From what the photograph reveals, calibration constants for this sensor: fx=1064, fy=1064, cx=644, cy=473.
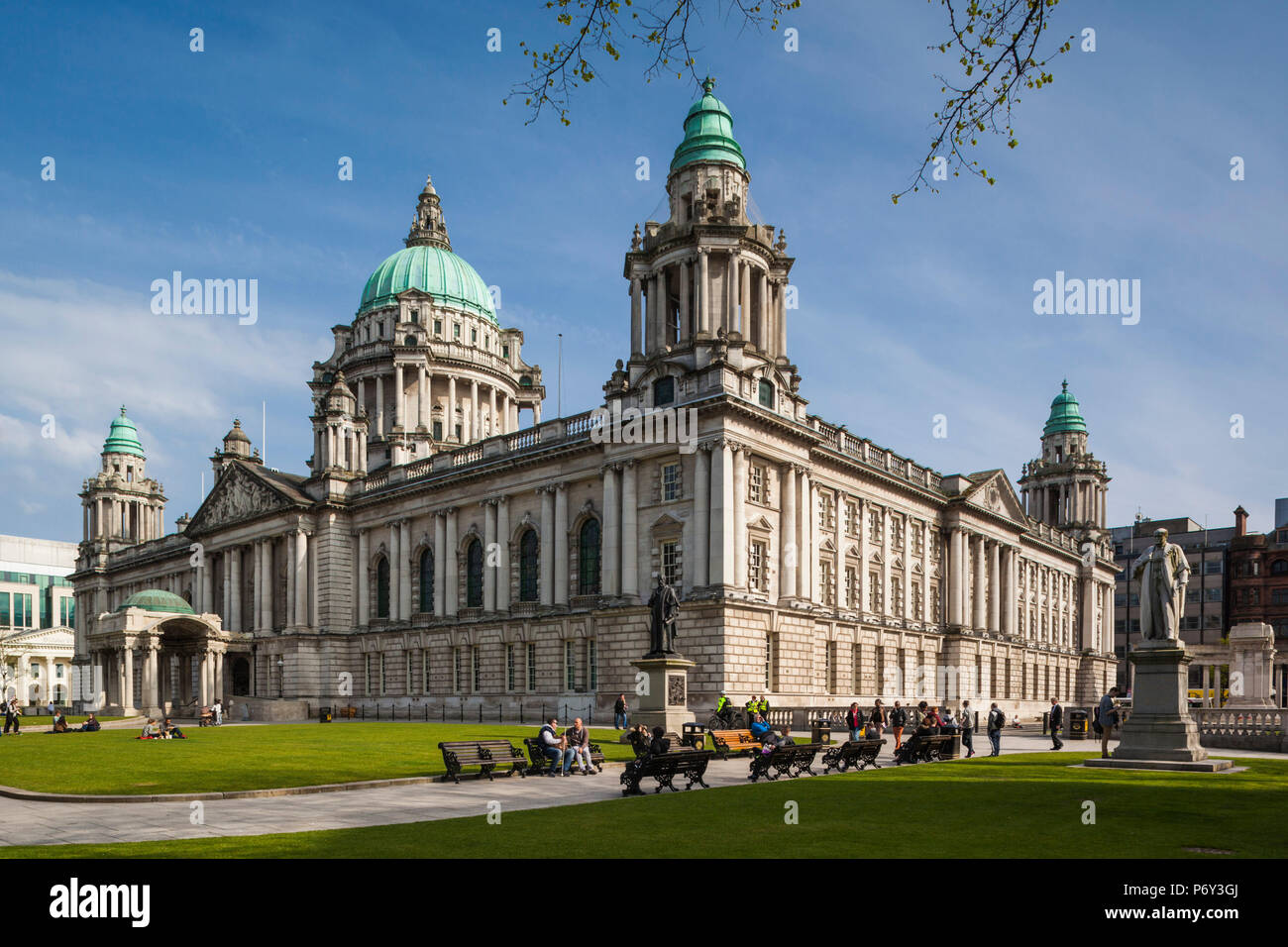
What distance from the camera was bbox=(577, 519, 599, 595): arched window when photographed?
184ft

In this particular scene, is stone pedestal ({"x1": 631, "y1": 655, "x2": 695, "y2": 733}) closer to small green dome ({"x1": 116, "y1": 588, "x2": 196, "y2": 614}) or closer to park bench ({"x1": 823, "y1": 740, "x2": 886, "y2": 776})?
park bench ({"x1": 823, "y1": 740, "x2": 886, "y2": 776})

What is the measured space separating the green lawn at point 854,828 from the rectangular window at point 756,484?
95.0 feet

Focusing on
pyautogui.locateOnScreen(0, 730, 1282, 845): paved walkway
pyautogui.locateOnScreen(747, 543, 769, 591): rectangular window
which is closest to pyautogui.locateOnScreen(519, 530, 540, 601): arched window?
pyautogui.locateOnScreen(747, 543, 769, 591): rectangular window

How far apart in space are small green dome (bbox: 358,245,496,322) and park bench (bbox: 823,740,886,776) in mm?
73813

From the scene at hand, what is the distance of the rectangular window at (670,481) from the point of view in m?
50.6

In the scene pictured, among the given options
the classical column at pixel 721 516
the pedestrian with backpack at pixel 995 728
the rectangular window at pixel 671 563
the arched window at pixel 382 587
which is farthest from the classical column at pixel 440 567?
the pedestrian with backpack at pixel 995 728

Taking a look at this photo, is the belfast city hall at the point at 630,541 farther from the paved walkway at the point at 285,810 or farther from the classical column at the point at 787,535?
the paved walkway at the point at 285,810

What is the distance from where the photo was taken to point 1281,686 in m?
101
